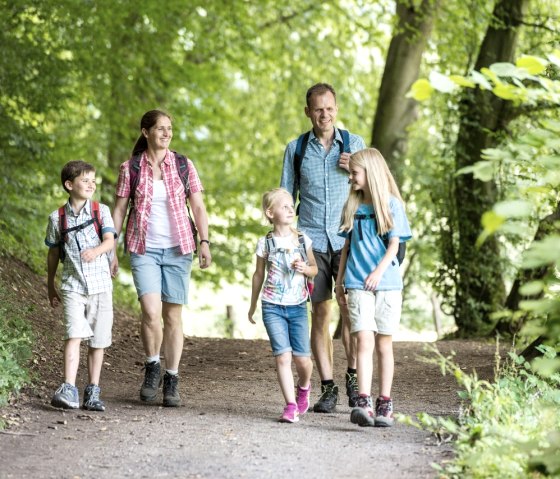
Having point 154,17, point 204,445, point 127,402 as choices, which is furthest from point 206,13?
point 204,445

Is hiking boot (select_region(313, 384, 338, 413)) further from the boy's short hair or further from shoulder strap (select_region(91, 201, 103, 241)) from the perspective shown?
the boy's short hair

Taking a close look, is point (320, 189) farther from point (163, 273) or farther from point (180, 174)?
point (163, 273)

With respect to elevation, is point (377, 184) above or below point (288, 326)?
above

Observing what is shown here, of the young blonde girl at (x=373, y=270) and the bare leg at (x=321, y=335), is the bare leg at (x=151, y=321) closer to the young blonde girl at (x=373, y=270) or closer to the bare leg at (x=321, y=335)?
the bare leg at (x=321, y=335)

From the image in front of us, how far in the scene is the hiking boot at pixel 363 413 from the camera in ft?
19.8

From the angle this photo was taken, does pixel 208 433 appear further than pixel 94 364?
No

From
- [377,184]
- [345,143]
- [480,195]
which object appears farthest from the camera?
[480,195]

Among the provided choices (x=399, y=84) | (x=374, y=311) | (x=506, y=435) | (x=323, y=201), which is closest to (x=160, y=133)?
(x=323, y=201)

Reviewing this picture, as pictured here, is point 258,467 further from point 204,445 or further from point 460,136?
point 460,136

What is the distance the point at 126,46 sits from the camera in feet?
50.9

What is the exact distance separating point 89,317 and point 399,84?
9626 millimetres

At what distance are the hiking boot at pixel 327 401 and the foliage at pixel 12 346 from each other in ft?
6.69

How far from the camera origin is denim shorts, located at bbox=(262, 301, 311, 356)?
6.38 metres

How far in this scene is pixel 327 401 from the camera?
22.2 feet
